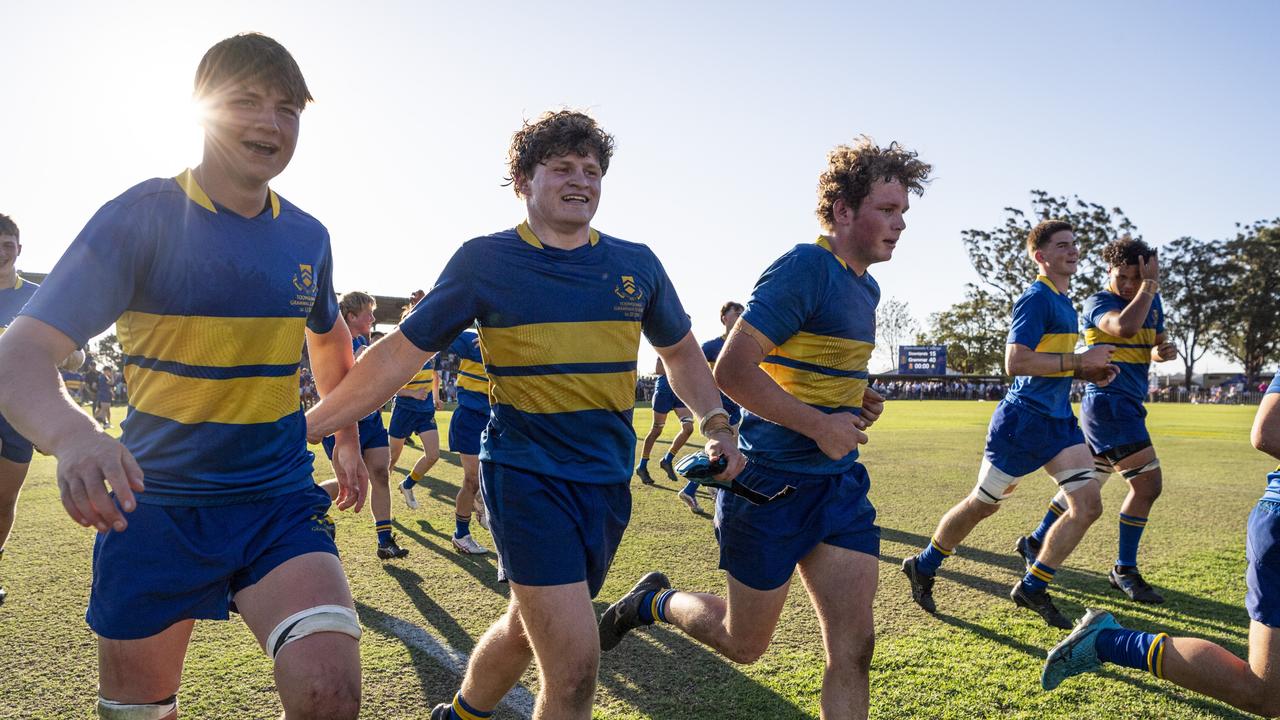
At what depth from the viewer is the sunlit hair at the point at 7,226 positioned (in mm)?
5625

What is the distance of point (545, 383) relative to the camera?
9.57 feet

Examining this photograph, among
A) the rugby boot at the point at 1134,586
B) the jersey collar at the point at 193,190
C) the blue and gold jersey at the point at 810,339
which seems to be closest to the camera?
the jersey collar at the point at 193,190

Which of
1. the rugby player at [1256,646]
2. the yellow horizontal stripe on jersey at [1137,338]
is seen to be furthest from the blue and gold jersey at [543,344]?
the yellow horizontal stripe on jersey at [1137,338]

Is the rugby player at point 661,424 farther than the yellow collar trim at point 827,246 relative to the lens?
Yes

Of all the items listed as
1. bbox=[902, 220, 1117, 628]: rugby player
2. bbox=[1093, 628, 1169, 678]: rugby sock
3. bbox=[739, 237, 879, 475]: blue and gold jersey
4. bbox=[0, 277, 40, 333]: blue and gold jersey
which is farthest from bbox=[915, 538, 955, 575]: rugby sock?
bbox=[0, 277, 40, 333]: blue and gold jersey

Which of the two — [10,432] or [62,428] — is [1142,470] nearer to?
[62,428]

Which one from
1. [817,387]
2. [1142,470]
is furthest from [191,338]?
[1142,470]

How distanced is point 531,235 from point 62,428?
1.63 metres

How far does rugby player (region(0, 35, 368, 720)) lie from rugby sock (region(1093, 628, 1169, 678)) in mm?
3259

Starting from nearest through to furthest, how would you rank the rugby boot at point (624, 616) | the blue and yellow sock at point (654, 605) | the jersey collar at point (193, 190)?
the jersey collar at point (193, 190), the blue and yellow sock at point (654, 605), the rugby boot at point (624, 616)

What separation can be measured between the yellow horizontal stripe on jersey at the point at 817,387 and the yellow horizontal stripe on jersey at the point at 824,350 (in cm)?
6

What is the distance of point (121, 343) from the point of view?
8.32 ft

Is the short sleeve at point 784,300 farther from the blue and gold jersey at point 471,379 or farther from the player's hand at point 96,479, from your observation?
the blue and gold jersey at point 471,379

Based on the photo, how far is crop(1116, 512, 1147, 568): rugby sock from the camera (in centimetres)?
623
